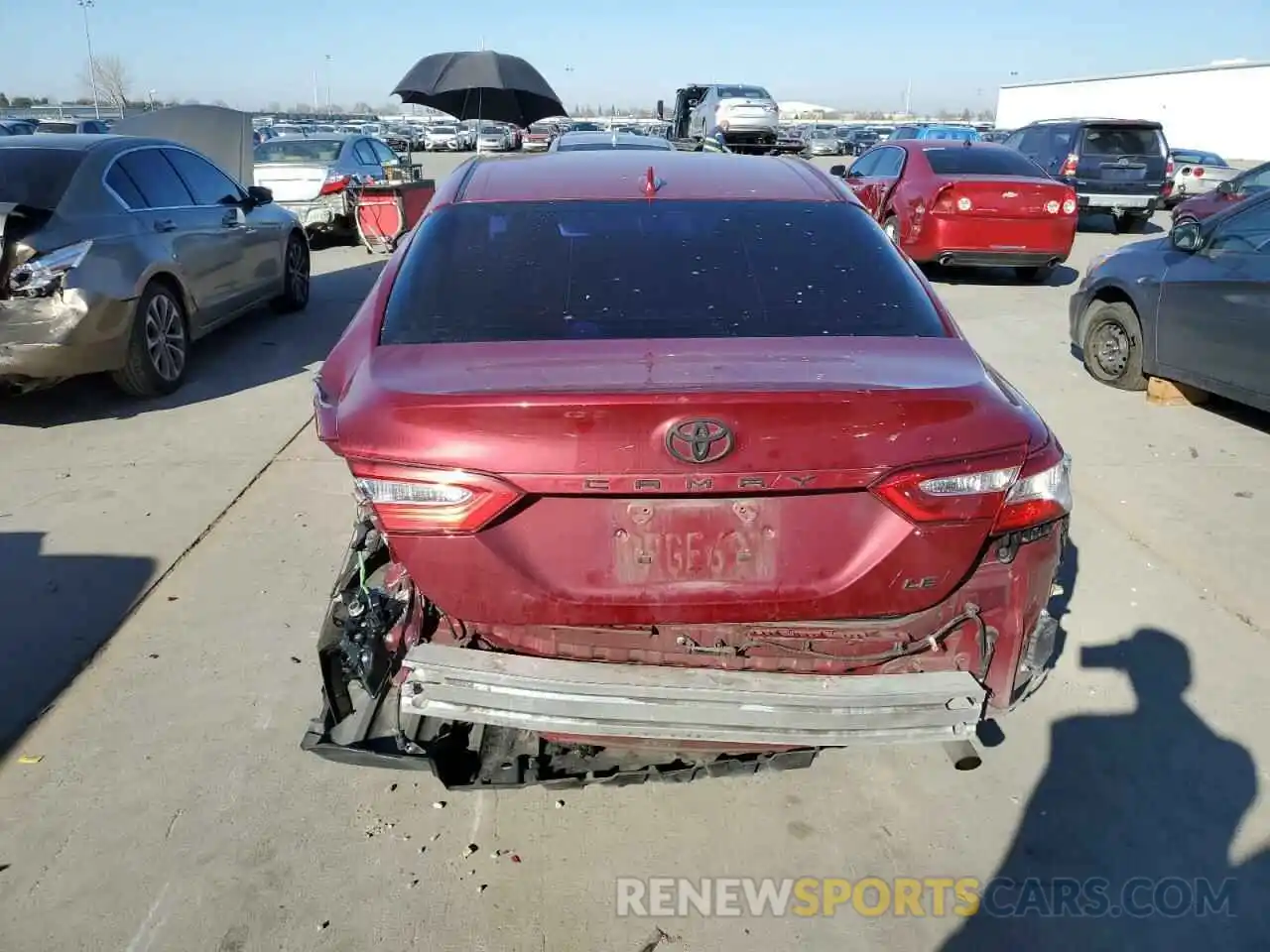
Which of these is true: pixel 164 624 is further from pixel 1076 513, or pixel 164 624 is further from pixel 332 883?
pixel 1076 513

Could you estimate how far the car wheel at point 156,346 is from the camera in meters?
6.16

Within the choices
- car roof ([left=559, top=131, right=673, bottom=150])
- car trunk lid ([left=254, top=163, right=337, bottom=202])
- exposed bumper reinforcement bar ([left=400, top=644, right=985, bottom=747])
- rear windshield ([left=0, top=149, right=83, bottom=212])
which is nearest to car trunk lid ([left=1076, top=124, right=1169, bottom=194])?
car roof ([left=559, top=131, right=673, bottom=150])

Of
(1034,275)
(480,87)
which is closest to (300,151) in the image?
(480,87)

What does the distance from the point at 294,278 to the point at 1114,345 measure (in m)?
7.35

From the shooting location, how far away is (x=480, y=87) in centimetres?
1595

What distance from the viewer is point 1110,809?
9.22ft

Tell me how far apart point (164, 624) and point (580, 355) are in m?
2.35

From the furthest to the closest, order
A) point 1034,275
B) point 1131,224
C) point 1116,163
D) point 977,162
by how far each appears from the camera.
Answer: point 1131,224 → point 1116,163 → point 1034,275 → point 977,162

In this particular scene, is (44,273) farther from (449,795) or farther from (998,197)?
(998,197)

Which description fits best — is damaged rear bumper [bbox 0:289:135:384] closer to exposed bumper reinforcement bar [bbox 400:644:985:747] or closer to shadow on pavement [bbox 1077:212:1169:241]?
exposed bumper reinforcement bar [bbox 400:644:985:747]

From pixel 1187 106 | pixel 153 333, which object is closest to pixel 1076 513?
pixel 153 333

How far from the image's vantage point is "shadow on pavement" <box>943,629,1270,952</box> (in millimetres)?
2416

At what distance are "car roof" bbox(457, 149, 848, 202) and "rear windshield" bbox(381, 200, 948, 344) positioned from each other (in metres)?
0.07

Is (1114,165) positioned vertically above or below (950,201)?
above
